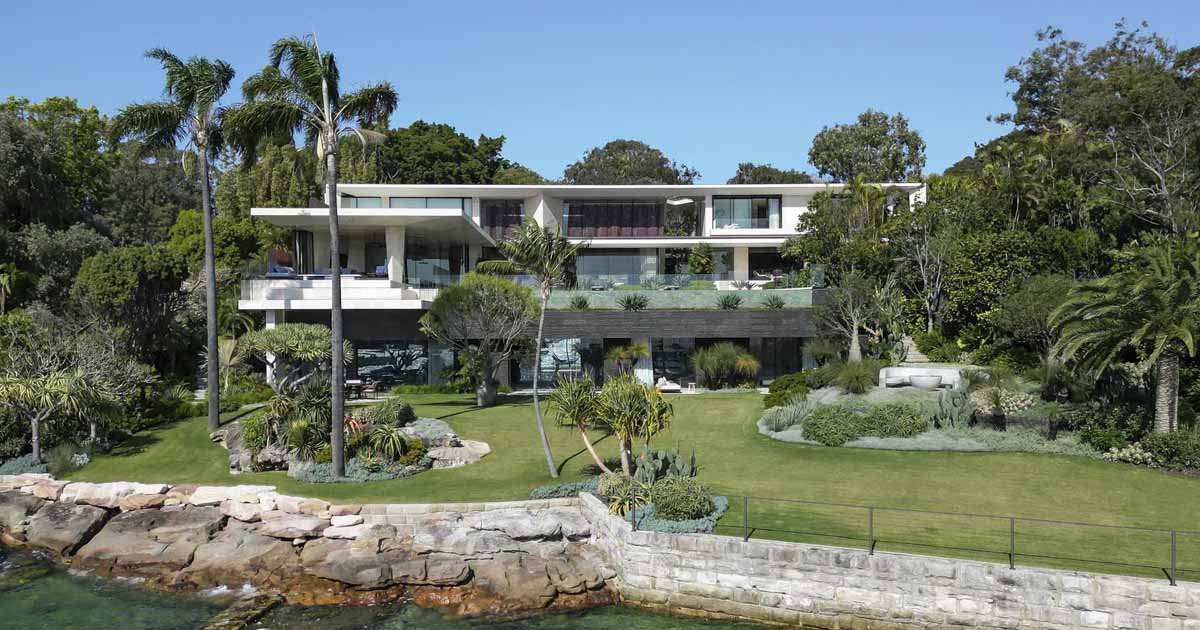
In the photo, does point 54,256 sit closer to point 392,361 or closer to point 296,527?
point 392,361

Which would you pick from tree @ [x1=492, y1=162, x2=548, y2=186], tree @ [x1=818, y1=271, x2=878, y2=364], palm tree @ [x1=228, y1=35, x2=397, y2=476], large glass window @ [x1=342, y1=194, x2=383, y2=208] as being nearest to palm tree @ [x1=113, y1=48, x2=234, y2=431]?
palm tree @ [x1=228, y1=35, x2=397, y2=476]

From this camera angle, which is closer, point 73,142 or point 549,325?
point 549,325

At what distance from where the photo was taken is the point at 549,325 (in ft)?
118

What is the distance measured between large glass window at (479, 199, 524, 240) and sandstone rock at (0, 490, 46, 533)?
28.7m

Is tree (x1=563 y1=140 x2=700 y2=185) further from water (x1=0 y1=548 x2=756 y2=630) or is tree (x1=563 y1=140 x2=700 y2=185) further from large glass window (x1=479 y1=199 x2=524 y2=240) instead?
water (x1=0 y1=548 x2=756 y2=630)

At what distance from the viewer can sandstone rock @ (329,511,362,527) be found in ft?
61.9

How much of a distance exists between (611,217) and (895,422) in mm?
26213

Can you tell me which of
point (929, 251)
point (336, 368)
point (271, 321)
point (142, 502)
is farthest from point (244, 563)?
point (929, 251)

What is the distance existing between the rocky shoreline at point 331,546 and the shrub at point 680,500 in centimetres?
172

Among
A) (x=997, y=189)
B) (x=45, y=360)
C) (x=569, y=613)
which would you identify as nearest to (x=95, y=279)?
(x=45, y=360)

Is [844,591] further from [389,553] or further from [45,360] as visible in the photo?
[45,360]

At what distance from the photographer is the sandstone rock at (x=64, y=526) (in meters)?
19.8

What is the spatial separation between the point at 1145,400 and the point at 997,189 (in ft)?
65.3

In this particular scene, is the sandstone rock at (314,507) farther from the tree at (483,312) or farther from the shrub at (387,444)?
the tree at (483,312)
